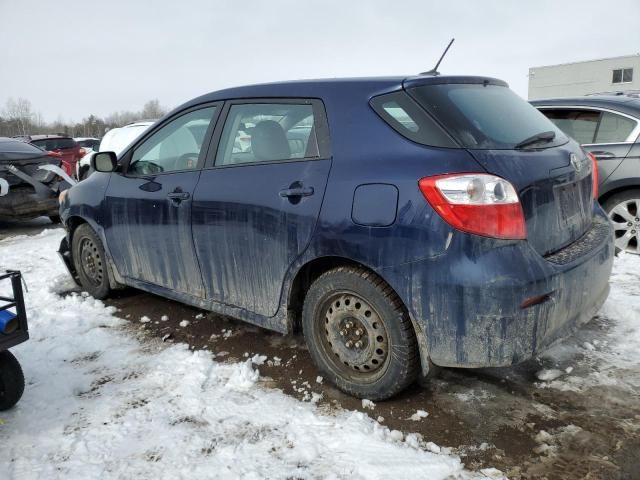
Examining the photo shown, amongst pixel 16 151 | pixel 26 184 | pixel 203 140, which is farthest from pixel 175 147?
pixel 16 151

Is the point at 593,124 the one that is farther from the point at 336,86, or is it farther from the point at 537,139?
the point at 336,86

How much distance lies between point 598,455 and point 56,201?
28.5 feet

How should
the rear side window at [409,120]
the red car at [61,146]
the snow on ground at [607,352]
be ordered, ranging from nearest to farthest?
the rear side window at [409,120], the snow on ground at [607,352], the red car at [61,146]

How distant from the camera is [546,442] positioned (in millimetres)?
2463

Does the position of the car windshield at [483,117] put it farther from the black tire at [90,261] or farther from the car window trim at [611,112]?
the black tire at [90,261]

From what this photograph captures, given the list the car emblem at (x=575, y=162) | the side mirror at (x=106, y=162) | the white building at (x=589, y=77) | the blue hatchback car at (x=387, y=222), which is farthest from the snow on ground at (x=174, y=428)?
the white building at (x=589, y=77)

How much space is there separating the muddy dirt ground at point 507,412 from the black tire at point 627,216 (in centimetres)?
187

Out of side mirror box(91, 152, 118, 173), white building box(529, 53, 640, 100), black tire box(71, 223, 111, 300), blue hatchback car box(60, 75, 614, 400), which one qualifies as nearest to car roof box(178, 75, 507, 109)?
blue hatchback car box(60, 75, 614, 400)

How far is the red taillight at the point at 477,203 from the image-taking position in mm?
2348

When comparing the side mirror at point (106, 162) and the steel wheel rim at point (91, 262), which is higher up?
the side mirror at point (106, 162)

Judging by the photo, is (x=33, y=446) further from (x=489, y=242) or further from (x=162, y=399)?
(x=489, y=242)

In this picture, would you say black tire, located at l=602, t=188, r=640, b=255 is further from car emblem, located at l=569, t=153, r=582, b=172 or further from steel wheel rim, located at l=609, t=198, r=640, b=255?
car emblem, located at l=569, t=153, r=582, b=172

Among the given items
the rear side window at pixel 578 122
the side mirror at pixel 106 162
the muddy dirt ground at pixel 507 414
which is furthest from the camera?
the rear side window at pixel 578 122

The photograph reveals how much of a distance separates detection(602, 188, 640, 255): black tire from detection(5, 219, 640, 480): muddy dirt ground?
6.12ft
